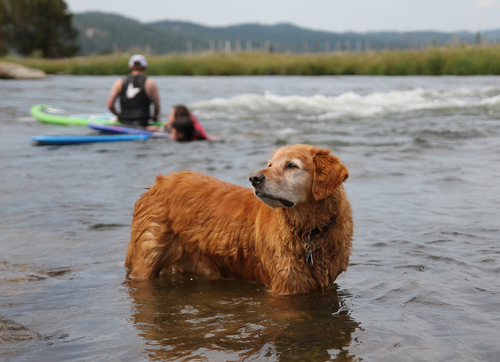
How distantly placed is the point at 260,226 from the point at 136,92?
10.7 m

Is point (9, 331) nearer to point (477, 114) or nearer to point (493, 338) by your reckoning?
point (493, 338)

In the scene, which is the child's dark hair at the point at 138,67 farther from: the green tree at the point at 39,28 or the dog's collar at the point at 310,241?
the green tree at the point at 39,28

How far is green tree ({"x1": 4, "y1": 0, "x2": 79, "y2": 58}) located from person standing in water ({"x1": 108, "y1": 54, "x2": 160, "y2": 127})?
7726 cm

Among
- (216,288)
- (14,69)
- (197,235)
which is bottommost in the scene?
(216,288)

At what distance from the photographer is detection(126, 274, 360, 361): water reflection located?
3.73 metres

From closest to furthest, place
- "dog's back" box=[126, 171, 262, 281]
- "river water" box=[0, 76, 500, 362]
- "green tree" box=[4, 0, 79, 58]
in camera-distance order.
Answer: "river water" box=[0, 76, 500, 362], "dog's back" box=[126, 171, 262, 281], "green tree" box=[4, 0, 79, 58]

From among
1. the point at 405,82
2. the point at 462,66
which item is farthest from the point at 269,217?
the point at 462,66

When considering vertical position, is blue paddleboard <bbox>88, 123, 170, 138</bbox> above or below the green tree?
below

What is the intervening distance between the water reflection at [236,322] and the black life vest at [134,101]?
33.3ft

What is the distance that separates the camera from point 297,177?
4.43m

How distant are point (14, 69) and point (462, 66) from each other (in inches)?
1282

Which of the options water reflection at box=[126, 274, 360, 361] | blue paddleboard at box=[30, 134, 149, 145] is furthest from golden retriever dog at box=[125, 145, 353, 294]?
blue paddleboard at box=[30, 134, 149, 145]

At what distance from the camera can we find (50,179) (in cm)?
995

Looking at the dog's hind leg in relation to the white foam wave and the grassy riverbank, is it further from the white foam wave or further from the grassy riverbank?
the grassy riverbank
